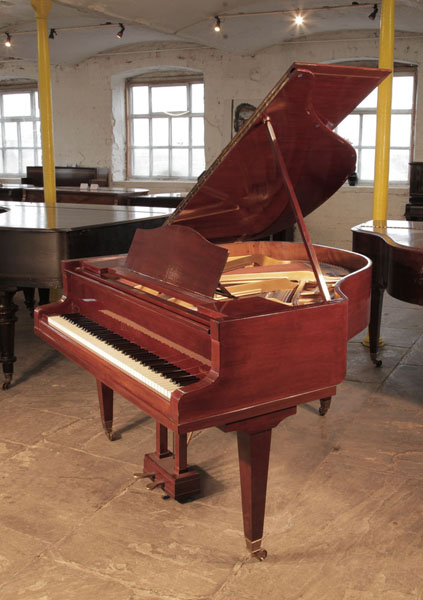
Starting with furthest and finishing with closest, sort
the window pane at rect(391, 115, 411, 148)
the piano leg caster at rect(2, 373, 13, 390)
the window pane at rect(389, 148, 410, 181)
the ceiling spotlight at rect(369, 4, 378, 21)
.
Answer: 1. the window pane at rect(389, 148, 410, 181)
2. the window pane at rect(391, 115, 411, 148)
3. the ceiling spotlight at rect(369, 4, 378, 21)
4. the piano leg caster at rect(2, 373, 13, 390)

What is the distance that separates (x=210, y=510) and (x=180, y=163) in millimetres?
8700

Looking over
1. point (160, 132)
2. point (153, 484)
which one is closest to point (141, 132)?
point (160, 132)

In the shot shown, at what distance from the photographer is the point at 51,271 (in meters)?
3.37

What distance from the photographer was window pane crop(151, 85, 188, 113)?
33.9 ft

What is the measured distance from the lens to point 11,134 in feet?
38.5

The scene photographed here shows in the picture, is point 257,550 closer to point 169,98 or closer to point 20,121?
point 169,98

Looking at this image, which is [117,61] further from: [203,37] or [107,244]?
[107,244]

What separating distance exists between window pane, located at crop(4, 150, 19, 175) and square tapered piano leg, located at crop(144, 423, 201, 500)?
33.8 feet

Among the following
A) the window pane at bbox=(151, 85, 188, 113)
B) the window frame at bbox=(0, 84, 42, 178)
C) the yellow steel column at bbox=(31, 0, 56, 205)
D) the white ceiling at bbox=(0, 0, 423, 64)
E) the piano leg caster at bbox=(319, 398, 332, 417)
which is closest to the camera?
the piano leg caster at bbox=(319, 398, 332, 417)

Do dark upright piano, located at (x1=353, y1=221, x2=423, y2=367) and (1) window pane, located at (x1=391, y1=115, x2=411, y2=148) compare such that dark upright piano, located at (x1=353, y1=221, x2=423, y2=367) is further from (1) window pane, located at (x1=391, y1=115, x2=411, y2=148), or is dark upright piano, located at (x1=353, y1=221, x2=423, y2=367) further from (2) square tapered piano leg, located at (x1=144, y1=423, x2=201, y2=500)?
(1) window pane, located at (x1=391, y1=115, x2=411, y2=148)

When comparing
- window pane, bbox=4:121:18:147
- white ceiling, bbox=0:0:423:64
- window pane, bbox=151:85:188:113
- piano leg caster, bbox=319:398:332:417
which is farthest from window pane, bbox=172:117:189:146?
piano leg caster, bbox=319:398:332:417

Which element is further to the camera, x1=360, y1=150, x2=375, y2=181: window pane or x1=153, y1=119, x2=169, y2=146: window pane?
x1=153, y1=119, x2=169, y2=146: window pane

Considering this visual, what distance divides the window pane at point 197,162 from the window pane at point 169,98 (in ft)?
2.44

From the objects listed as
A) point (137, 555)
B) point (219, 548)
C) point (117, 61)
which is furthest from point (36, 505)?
point (117, 61)
